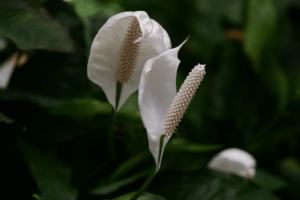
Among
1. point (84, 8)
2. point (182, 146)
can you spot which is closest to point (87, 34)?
point (84, 8)

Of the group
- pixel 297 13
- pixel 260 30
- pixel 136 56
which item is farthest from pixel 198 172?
pixel 297 13

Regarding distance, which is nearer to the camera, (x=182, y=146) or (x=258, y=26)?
(x=182, y=146)

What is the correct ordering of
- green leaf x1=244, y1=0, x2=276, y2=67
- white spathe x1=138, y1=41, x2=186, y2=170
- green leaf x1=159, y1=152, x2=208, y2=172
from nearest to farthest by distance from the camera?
white spathe x1=138, y1=41, x2=186, y2=170 < green leaf x1=159, y1=152, x2=208, y2=172 < green leaf x1=244, y1=0, x2=276, y2=67

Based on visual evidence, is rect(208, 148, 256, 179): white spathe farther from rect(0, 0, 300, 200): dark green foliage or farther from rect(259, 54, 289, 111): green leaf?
rect(259, 54, 289, 111): green leaf

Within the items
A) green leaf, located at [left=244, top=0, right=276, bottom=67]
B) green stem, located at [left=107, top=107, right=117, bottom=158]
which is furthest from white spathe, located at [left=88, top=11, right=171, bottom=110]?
green leaf, located at [left=244, top=0, right=276, bottom=67]

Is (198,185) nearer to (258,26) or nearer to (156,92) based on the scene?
(156,92)
